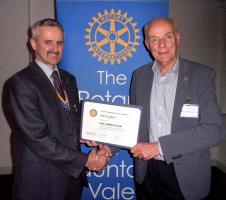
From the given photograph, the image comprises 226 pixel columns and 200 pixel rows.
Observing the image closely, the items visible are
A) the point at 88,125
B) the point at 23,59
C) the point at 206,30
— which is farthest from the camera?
the point at 206,30

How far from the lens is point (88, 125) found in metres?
2.43

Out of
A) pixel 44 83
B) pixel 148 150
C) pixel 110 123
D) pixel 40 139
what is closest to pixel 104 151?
pixel 110 123

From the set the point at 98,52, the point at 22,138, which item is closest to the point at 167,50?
the point at 98,52

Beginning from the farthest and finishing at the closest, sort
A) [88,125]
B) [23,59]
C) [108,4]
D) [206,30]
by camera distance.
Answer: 1. [206,30]
2. [23,59]
3. [108,4]
4. [88,125]

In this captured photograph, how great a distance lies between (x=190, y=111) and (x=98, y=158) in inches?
37.4

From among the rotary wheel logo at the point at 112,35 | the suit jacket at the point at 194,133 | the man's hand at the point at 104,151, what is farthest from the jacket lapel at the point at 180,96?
the rotary wheel logo at the point at 112,35

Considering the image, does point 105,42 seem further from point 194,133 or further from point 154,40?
point 194,133

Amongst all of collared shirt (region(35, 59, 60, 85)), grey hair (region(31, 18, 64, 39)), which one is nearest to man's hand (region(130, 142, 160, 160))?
collared shirt (region(35, 59, 60, 85))

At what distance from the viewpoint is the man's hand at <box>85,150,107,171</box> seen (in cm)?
245

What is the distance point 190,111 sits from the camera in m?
2.18

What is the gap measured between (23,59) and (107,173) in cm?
266

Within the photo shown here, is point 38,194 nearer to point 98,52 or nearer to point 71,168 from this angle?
point 71,168

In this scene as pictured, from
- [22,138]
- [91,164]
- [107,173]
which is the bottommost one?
[107,173]

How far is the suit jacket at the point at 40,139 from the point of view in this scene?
2178 mm
